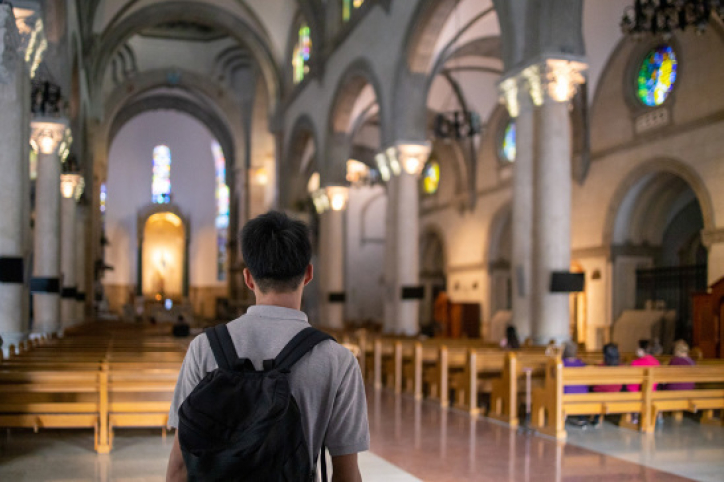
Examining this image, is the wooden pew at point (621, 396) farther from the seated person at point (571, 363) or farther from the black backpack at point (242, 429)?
the black backpack at point (242, 429)

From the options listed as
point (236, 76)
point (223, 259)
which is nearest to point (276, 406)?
point (236, 76)

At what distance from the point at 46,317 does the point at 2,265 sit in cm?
635

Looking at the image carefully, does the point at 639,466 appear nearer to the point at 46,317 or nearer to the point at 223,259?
the point at 46,317

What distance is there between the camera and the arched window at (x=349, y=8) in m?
22.3

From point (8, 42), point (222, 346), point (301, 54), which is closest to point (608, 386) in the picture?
point (222, 346)

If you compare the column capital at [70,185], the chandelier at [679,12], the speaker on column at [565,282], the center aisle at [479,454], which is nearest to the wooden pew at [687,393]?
the center aisle at [479,454]

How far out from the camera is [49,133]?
1719 cm

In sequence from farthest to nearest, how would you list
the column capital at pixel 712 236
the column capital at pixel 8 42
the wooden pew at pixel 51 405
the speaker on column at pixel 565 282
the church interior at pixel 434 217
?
the column capital at pixel 712 236 → the speaker on column at pixel 565 282 → the column capital at pixel 8 42 → the church interior at pixel 434 217 → the wooden pew at pixel 51 405

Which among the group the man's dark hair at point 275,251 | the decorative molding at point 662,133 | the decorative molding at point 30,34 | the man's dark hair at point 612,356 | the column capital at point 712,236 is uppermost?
the decorative molding at point 30,34

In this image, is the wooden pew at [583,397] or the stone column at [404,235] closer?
the wooden pew at [583,397]

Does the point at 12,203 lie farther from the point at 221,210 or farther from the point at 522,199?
the point at 221,210

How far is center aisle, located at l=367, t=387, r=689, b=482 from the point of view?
659cm

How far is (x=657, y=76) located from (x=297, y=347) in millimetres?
17213

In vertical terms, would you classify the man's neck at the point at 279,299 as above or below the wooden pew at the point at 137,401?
above
